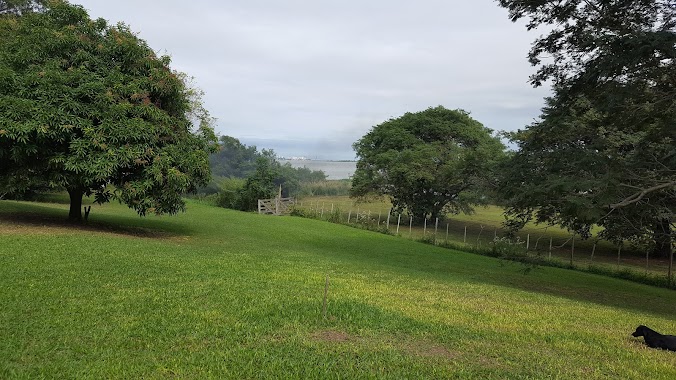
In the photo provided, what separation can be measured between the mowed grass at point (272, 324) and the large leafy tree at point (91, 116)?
3.09m

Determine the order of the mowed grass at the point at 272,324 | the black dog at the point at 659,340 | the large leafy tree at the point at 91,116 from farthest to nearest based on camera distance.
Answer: the large leafy tree at the point at 91,116, the black dog at the point at 659,340, the mowed grass at the point at 272,324

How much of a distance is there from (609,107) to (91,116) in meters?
15.2

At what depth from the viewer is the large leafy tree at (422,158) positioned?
39062 mm

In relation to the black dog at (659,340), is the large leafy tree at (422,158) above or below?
above

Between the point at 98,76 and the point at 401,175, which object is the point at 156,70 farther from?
the point at 401,175

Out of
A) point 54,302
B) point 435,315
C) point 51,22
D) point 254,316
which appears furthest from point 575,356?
point 51,22

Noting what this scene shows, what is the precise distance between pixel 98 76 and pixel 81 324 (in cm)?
1265

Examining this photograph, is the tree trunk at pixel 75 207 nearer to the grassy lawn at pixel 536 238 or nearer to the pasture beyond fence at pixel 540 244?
the pasture beyond fence at pixel 540 244

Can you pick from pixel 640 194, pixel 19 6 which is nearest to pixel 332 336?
pixel 640 194

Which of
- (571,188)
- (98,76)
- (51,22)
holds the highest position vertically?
(51,22)

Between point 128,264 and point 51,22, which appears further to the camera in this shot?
point 51,22

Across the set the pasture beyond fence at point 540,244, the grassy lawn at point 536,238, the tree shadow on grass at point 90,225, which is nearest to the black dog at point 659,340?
the pasture beyond fence at point 540,244

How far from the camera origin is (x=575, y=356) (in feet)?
18.6

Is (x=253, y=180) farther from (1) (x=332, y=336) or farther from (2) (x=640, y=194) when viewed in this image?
(1) (x=332, y=336)
